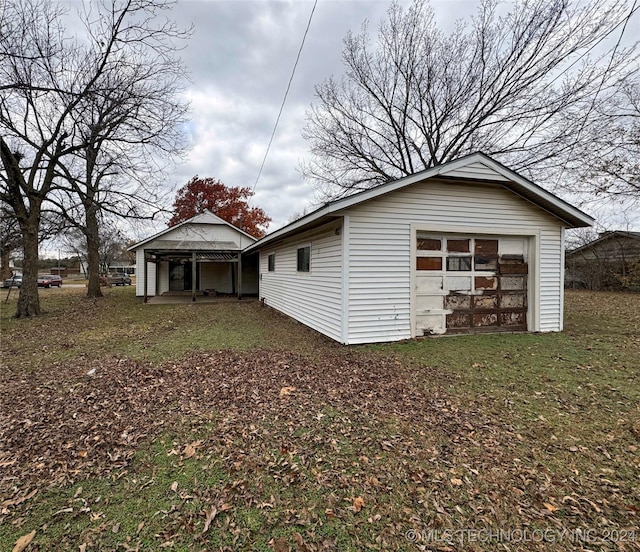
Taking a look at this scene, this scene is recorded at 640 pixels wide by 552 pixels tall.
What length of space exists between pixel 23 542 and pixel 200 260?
52.4ft

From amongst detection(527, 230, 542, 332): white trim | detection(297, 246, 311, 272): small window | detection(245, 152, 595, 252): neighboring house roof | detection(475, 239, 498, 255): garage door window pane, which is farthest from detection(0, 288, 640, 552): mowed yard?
detection(297, 246, 311, 272): small window

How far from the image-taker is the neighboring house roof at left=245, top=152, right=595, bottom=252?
20.4ft

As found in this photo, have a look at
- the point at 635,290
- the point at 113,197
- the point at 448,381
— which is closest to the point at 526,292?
the point at 448,381

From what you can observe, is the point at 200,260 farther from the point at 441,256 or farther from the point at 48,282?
the point at 48,282

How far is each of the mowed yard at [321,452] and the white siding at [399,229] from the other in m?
1.12

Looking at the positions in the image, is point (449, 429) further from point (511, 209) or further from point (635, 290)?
point (635, 290)

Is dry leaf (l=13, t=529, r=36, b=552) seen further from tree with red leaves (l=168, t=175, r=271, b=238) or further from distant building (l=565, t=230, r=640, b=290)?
tree with red leaves (l=168, t=175, r=271, b=238)

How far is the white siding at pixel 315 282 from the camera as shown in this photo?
272 inches

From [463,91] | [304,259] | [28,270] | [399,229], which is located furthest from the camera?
[463,91]

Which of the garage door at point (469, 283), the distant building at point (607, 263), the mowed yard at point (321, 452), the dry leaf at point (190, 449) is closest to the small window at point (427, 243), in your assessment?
the garage door at point (469, 283)

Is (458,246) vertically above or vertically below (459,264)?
above

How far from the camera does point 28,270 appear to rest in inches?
406

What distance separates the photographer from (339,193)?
701 inches

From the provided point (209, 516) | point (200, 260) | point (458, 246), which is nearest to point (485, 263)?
point (458, 246)
